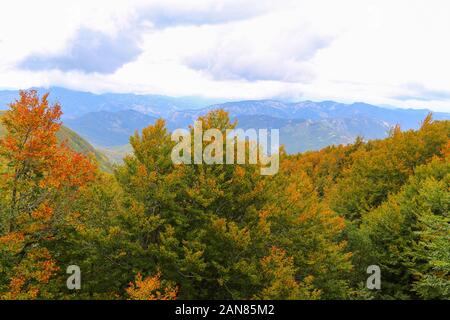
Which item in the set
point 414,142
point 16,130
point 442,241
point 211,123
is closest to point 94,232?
point 16,130

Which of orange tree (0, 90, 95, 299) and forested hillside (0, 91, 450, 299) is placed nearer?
orange tree (0, 90, 95, 299)

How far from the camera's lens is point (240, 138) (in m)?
28.7

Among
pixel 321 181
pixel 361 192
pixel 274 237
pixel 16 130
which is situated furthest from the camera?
pixel 321 181

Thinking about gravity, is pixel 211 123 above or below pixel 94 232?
above

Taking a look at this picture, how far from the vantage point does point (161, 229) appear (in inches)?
1060

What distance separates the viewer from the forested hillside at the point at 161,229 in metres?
22.4

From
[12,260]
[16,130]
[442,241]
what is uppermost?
[16,130]

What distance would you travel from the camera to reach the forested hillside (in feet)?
73.4

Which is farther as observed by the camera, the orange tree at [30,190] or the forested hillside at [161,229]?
the forested hillside at [161,229]

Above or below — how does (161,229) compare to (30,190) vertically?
below

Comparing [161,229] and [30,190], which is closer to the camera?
[30,190]
